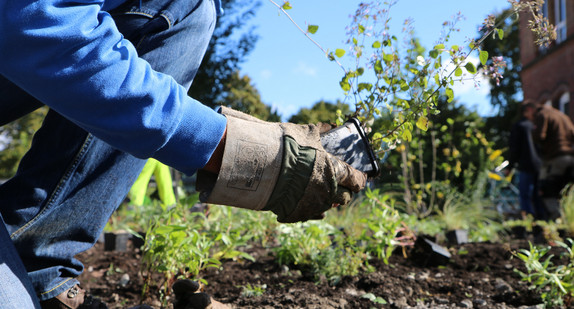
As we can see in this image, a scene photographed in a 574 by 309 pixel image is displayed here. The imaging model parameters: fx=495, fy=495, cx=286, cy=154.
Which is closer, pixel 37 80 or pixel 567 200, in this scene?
pixel 37 80

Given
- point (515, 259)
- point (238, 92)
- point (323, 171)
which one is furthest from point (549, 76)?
point (323, 171)

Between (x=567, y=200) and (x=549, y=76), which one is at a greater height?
(x=549, y=76)

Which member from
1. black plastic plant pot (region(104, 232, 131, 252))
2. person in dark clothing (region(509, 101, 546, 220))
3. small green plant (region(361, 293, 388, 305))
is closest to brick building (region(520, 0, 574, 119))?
person in dark clothing (region(509, 101, 546, 220))

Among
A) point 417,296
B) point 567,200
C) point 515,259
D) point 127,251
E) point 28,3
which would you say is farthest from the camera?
point 567,200

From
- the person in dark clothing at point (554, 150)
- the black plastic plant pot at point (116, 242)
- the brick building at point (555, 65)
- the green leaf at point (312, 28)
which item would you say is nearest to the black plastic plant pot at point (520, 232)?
the person in dark clothing at point (554, 150)

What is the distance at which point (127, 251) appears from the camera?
137 inches

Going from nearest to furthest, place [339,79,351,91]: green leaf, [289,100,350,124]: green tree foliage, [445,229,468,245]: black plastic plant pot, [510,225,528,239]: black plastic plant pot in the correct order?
[339,79,351,91]: green leaf < [289,100,350,124]: green tree foliage < [445,229,468,245]: black plastic plant pot < [510,225,528,239]: black plastic plant pot

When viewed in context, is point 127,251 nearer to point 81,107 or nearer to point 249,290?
point 249,290

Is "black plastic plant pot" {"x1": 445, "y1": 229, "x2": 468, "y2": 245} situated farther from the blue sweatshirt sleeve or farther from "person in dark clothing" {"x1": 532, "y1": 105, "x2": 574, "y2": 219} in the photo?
the blue sweatshirt sleeve

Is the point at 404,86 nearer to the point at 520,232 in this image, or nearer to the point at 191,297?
the point at 191,297

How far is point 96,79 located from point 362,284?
1.70m

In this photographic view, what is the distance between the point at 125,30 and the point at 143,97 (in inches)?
19.8

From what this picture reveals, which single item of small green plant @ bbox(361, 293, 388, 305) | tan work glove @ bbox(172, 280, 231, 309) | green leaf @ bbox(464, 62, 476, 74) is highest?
green leaf @ bbox(464, 62, 476, 74)

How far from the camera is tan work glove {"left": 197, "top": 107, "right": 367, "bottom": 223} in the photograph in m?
1.12
